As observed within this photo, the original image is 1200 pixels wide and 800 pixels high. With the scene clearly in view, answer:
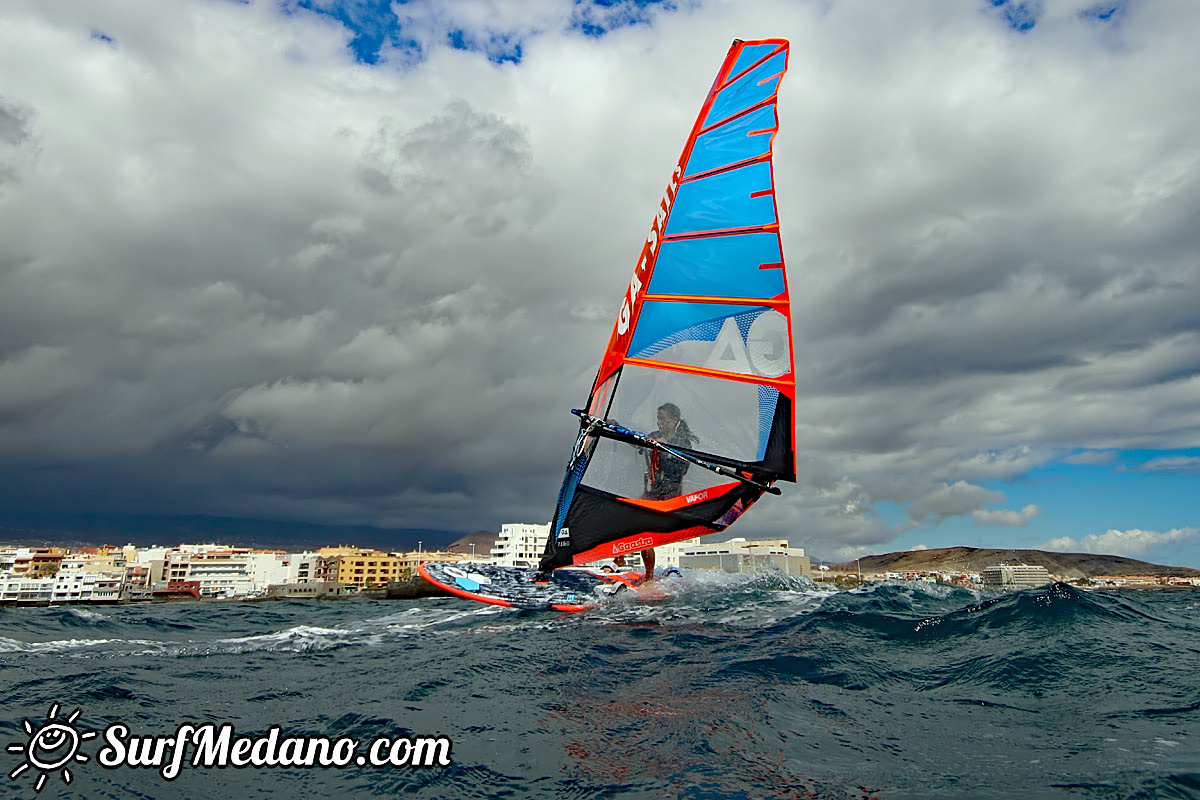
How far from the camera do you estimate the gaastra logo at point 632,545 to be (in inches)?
614

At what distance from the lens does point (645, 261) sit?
17.0 meters

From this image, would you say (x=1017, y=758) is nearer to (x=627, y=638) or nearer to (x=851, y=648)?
(x=851, y=648)

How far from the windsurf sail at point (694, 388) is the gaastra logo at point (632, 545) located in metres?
0.05

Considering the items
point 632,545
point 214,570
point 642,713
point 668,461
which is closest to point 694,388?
point 668,461

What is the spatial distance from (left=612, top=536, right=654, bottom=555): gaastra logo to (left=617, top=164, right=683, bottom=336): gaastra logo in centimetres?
492

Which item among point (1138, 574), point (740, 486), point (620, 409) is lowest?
point (1138, 574)

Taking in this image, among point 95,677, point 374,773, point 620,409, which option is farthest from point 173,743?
point 620,409

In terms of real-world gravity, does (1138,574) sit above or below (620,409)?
below

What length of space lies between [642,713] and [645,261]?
40.4ft

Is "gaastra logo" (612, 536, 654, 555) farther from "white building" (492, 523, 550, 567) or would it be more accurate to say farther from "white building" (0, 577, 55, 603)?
"white building" (0, 577, 55, 603)

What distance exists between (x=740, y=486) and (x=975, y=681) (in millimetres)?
8157

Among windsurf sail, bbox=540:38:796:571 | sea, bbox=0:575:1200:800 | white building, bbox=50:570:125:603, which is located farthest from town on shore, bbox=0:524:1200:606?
sea, bbox=0:575:1200:800

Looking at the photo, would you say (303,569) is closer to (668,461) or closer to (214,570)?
(214,570)

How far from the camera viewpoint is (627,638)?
11.6 metres
